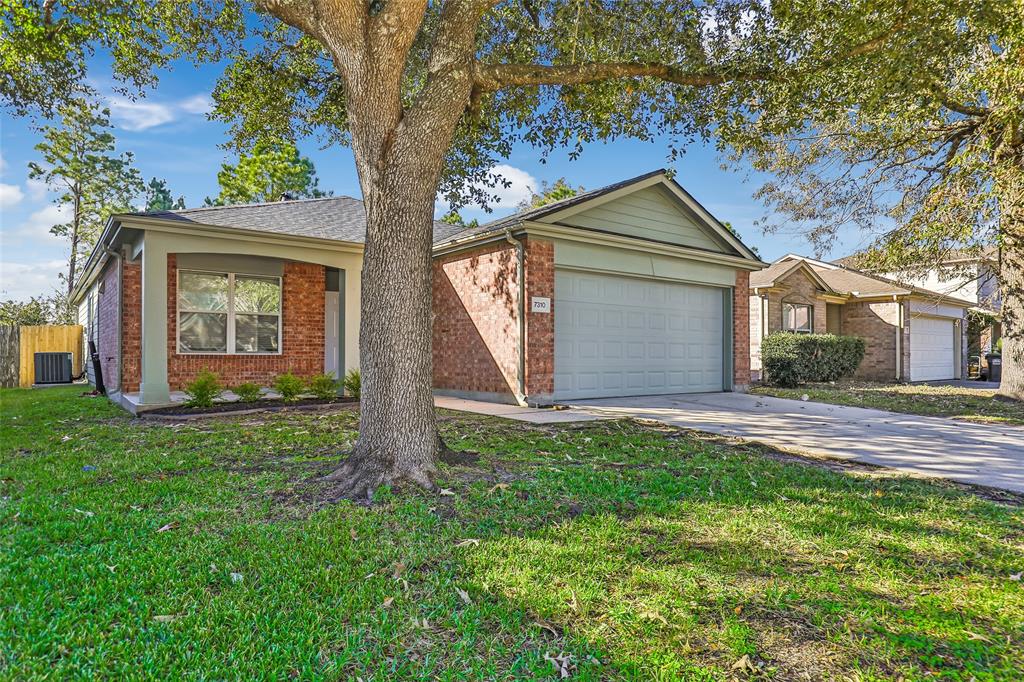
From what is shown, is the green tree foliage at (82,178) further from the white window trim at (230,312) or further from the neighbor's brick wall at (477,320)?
the neighbor's brick wall at (477,320)

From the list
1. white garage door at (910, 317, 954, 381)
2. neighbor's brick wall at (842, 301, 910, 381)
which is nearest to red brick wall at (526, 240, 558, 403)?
neighbor's brick wall at (842, 301, 910, 381)

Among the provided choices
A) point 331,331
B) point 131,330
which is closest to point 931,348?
point 331,331

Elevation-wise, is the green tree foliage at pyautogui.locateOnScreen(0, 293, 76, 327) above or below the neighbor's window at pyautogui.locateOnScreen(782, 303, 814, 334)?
above

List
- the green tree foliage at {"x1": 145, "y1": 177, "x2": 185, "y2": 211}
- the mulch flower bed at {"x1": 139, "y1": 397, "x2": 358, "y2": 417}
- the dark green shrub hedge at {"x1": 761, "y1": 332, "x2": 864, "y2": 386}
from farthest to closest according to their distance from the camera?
the green tree foliage at {"x1": 145, "y1": 177, "x2": 185, "y2": 211}
the dark green shrub hedge at {"x1": 761, "y1": 332, "x2": 864, "y2": 386}
the mulch flower bed at {"x1": 139, "y1": 397, "x2": 358, "y2": 417}

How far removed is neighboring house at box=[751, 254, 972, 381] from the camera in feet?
56.2

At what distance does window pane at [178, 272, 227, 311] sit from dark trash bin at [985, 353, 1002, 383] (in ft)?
83.8

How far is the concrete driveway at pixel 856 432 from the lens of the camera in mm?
5594

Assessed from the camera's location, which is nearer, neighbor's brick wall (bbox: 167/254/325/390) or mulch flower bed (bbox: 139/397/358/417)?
mulch flower bed (bbox: 139/397/358/417)

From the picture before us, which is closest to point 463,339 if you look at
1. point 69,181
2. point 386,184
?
point 386,184

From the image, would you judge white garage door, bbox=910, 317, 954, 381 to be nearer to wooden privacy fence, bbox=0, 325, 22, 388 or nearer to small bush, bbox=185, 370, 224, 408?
small bush, bbox=185, 370, 224, 408

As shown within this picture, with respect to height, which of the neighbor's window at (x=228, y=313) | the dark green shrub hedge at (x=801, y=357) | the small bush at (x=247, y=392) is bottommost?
the small bush at (x=247, y=392)

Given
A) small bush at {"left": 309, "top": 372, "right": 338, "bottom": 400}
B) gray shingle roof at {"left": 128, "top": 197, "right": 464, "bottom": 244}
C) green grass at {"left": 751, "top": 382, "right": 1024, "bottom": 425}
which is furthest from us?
gray shingle roof at {"left": 128, "top": 197, "right": 464, "bottom": 244}

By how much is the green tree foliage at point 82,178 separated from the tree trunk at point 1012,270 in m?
34.3

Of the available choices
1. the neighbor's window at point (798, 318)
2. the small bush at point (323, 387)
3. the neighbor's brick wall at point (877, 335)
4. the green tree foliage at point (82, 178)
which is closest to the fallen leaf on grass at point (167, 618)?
the small bush at point (323, 387)
